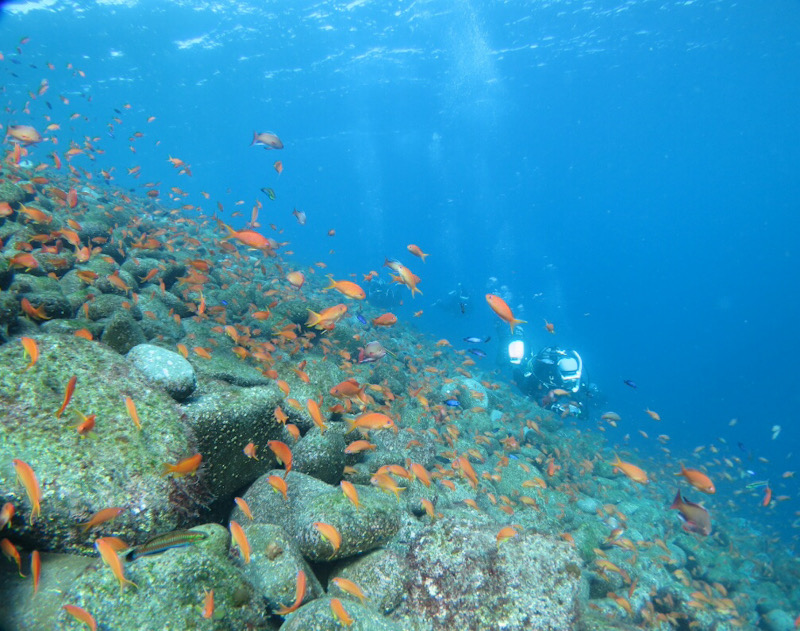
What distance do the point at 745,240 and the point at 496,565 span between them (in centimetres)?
14032

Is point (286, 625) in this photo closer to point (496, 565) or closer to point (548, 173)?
point (496, 565)

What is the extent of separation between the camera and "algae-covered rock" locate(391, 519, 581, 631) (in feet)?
11.6

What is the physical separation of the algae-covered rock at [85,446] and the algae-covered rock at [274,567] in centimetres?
69

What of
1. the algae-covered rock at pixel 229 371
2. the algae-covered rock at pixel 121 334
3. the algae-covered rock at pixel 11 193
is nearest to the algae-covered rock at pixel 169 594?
the algae-covered rock at pixel 229 371

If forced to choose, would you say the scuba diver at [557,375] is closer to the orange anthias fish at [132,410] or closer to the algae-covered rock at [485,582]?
the algae-covered rock at [485,582]

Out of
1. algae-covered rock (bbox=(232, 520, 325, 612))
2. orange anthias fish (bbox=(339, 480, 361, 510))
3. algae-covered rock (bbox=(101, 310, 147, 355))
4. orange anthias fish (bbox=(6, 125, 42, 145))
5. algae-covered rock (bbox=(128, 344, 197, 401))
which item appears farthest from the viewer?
orange anthias fish (bbox=(6, 125, 42, 145))

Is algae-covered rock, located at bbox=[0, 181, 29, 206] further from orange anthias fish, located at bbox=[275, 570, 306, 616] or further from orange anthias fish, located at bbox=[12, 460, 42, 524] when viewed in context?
orange anthias fish, located at bbox=[275, 570, 306, 616]

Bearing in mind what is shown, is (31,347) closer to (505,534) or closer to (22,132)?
(505,534)

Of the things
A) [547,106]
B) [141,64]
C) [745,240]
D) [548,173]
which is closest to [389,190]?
[548,173]

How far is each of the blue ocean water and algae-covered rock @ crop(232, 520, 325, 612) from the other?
11585 millimetres

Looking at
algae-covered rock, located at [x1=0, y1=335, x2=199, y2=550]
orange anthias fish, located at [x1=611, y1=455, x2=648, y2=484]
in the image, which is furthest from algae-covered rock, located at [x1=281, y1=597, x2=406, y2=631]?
orange anthias fish, located at [x1=611, y1=455, x2=648, y2=484]

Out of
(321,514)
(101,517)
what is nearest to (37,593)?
(101,517)

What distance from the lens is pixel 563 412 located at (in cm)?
1039

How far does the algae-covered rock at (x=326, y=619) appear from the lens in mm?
2496
